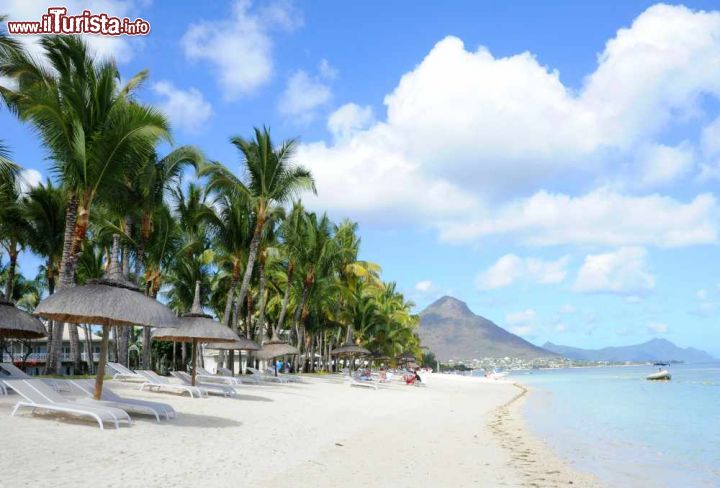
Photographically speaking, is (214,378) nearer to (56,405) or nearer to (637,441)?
Result: (56,405)

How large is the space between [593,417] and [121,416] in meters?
17.1

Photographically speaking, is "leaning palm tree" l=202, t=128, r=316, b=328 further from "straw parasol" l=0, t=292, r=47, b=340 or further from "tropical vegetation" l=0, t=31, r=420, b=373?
"straw parasol" l=0, t=292, r=47, b=340

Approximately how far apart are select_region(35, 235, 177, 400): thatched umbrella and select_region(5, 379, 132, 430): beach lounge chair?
0.91m

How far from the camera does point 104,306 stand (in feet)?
31.5

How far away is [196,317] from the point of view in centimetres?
1541

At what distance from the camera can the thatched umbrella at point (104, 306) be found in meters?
9.50

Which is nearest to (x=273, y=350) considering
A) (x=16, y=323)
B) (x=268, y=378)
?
(x=268, y=378)

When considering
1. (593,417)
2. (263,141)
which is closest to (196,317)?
(263,141)

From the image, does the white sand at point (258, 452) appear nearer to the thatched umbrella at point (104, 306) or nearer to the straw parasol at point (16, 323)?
the thatched umbrella at point (104, 306)

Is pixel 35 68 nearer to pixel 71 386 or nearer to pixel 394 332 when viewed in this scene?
pixel 71 386

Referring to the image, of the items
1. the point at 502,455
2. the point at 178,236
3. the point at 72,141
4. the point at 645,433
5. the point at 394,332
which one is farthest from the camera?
the point at 394,332

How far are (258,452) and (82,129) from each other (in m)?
9.05

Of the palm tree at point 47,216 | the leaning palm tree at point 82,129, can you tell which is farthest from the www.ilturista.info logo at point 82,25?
the palm tree at point 47,216

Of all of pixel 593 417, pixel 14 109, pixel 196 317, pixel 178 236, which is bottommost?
pixel 593 417
